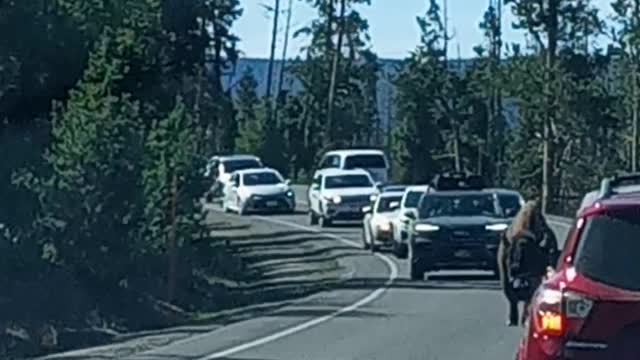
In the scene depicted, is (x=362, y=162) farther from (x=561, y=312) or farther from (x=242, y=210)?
(x=561, y=312)

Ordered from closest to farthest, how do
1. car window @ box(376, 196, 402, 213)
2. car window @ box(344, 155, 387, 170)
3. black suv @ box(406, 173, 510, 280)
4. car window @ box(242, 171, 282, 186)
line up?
black suv @ box(406, 173, 510, 280)
car window @ box(376, 196, 402, 213)
car window @ box(242, 171, 282, 186)
car window @ box(344, 155, 387, 170)

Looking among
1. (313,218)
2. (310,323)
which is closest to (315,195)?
(313,218)

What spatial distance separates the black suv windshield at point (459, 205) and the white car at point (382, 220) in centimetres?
845

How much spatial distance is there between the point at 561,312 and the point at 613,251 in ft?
1.37

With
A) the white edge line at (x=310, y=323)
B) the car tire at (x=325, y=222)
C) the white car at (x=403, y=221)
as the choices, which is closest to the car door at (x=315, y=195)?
the car tire at (x=325, y=222)

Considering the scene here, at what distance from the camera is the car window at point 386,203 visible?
46812 millimetres

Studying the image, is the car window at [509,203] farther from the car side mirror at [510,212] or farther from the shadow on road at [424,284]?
the shadow on road at [424,284]

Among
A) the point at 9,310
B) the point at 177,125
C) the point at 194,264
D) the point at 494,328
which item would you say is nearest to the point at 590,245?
the point at 494,328

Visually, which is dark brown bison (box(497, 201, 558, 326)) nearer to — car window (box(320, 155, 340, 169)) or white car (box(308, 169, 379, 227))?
white car (box(308, 169, 379, 227))

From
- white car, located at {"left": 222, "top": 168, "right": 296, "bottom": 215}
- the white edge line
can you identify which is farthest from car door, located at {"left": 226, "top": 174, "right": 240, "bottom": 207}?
the white edge line

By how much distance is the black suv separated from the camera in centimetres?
3466

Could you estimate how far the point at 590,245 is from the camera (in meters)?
10.8

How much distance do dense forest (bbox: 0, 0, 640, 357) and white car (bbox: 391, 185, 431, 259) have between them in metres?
4.18

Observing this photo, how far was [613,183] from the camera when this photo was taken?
11.8 meters
